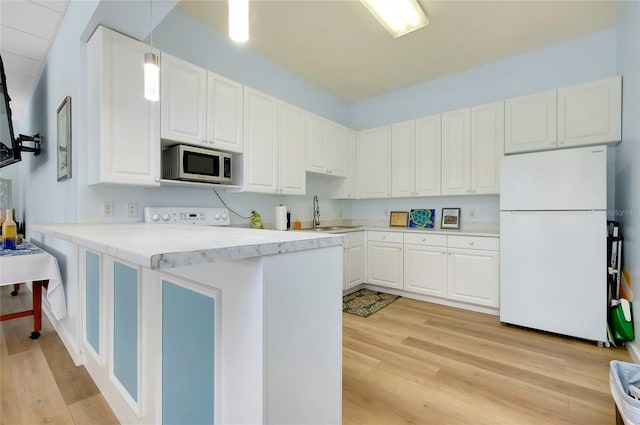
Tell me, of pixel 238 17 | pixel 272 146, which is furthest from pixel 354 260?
pixel 238 17

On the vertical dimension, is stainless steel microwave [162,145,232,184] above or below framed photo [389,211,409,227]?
above

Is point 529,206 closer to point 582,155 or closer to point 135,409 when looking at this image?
point 582,155

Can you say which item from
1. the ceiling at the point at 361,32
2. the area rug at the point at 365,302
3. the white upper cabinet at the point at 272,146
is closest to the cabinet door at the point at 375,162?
the ceiling at the point at 361,32

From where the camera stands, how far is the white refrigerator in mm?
2342

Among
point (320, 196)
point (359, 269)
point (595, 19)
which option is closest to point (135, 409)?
point (359, 269)

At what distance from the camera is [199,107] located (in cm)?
239

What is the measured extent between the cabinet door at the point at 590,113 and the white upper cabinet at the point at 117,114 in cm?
367

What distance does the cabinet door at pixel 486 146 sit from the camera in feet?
10.3

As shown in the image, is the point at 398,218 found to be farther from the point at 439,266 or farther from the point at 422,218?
the point at 439,266

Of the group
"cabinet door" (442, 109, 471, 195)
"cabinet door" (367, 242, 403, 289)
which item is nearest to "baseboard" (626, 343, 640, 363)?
"cabinet door" (442, 109, 471, 195)

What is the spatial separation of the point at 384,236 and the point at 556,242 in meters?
1.73

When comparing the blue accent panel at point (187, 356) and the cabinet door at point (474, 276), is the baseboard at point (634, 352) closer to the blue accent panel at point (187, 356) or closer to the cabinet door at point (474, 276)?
the cabinet door at point (474, 276)

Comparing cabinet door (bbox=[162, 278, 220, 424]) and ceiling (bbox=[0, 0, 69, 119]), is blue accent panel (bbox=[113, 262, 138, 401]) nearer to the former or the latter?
cabinet door (bbox=[162, 278, 220, 424])

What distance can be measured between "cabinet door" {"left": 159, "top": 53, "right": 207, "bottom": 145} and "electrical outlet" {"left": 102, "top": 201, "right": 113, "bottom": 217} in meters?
0.63
